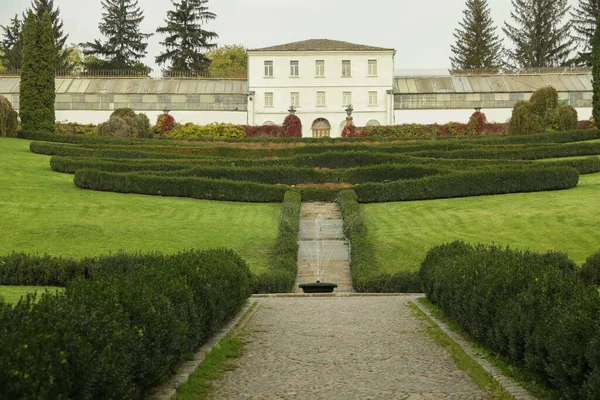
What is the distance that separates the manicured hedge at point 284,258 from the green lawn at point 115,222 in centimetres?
32

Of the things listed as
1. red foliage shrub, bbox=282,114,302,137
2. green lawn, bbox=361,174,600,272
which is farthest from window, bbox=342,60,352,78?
green lawn, bbox=361,174,600,272

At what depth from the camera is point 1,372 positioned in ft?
13.8

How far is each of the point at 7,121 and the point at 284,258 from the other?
1061 inches

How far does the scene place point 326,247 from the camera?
71.1 ft

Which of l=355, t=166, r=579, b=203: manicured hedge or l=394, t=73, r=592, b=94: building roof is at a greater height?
l=394, t=73, r=592, b=94: building roof

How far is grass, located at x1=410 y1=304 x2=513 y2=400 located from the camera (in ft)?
22.4

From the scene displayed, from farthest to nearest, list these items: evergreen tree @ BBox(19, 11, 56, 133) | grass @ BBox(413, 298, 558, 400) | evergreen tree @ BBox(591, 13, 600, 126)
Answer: evergreen tree @ BBox(19, 11, 56, 133) → evergreen tree @ BBox(591, 13, 600, 126) → grass @ BBox(413, 298, 558, 400)

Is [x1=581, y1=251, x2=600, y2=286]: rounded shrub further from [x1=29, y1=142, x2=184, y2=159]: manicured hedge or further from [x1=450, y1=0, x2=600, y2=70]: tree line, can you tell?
[x1=450, y1=0, x2=600, y2=70]: tree line

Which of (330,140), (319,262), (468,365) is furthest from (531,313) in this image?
(330,140)

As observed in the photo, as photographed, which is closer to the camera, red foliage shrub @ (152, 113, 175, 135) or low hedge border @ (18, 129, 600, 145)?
low hedge border @ (18, 129, 600, 145)

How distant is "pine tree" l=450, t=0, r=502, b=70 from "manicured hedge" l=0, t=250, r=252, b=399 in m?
65.4

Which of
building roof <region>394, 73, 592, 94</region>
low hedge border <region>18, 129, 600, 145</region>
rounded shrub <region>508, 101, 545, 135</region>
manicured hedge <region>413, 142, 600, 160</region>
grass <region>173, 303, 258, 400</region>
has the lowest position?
grass <region>173, 303, 258, 400</region>

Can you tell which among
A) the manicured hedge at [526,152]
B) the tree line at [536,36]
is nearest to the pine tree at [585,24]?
the tree line at [536,36]

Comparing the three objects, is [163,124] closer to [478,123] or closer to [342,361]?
[478,123]
